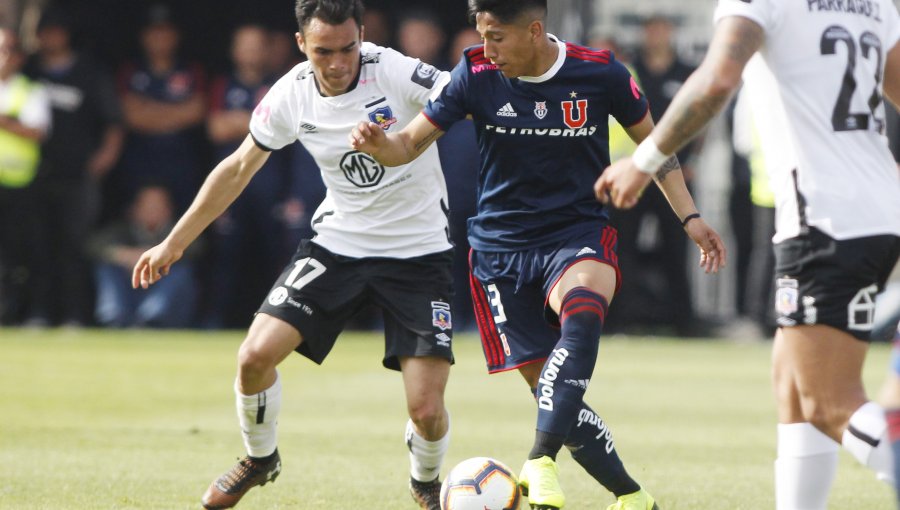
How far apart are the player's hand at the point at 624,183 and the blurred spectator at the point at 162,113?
40.1ft

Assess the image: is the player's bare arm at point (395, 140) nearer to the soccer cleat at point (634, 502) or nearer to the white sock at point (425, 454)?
the white sock at point (425, 454)

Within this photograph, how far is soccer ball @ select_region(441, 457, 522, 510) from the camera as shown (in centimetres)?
580

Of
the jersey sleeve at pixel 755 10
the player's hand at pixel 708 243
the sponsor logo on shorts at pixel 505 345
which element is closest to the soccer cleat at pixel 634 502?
the sponsor logo on shorts at pixel 505 345

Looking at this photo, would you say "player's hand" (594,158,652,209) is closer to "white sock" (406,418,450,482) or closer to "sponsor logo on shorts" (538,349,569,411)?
"sponsor logo on shorts" (538,349,569,411)

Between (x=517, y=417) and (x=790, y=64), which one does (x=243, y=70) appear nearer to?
(x=517, y=417)

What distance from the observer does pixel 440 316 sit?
21.7ft

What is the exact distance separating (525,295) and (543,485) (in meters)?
1.10

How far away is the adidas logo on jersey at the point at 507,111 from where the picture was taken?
6.15 m

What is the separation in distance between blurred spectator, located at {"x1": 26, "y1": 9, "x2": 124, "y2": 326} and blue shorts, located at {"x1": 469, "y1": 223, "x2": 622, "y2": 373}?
34.5ft

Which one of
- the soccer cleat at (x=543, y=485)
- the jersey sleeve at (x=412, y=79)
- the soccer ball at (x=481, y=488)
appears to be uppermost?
the jersey sleeve at (x=412, y=79)

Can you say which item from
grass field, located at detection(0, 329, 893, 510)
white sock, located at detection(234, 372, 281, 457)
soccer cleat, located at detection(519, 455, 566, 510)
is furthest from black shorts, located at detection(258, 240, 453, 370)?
soccer cleat, located at detection(519, 455, 566, 510)

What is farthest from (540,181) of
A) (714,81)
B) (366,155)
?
(714,81)

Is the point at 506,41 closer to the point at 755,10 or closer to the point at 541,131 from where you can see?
the point at 541,131

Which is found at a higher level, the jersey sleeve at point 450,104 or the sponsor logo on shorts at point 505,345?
the jersey sleeve at point 450,104
